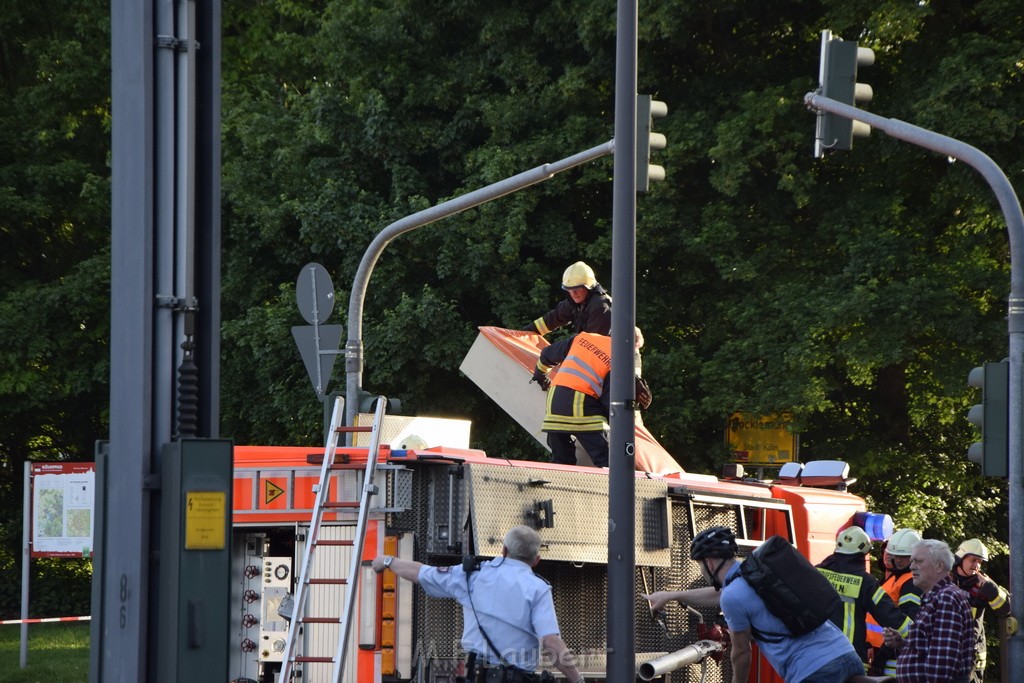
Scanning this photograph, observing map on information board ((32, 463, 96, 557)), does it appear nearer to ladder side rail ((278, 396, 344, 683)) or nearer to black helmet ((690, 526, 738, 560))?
ladder side rail ((278, 396, 344, 683))

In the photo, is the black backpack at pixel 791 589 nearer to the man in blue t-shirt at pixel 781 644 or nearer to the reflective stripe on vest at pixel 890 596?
the man in blue t-shirt at pixel 781 644

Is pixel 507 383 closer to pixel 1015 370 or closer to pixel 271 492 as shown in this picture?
pixel 271 492

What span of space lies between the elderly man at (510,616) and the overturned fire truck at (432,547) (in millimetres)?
1259

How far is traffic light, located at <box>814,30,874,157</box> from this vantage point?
11391 millimetres

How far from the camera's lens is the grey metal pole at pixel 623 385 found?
8.54 metres

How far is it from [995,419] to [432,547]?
160 inches

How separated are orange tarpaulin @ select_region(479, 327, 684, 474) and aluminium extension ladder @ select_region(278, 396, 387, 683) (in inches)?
127

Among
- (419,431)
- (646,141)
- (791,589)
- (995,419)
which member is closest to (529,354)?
(419,431)

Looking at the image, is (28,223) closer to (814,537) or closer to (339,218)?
(339,218)

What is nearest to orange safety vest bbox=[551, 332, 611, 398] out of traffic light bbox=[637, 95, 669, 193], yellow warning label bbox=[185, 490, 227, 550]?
traffic light bbox=[637, 95, 669, 193]

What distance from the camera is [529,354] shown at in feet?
37.8

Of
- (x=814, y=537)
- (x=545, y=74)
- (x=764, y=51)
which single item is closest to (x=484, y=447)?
(x=545, y=74)

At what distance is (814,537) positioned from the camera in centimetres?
1099

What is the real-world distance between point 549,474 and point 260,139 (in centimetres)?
1439
